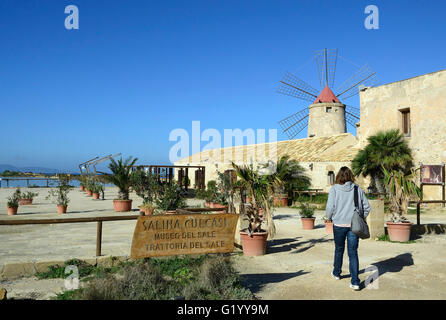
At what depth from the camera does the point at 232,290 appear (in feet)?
13.6

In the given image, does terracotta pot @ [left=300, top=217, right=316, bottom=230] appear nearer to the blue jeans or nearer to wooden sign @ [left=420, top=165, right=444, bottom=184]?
the blue jeans

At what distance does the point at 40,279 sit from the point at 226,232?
2793 millimetres

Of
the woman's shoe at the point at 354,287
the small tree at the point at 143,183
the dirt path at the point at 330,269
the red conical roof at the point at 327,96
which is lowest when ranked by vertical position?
the dirt path at the point at 330,269

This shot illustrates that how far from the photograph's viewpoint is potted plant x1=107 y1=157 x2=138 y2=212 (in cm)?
1451

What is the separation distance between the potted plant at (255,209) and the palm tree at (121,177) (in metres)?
8.28

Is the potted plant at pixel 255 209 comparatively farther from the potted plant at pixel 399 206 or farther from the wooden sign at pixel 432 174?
the wooden sign at pixel 432 174

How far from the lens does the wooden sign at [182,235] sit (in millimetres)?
4414

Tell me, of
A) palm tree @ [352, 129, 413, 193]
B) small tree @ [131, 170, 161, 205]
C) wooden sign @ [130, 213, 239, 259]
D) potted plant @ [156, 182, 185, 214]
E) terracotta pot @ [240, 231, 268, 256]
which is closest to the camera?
wooden sign @ [130, 213, 239, 259]

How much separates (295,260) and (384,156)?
1388 centimetres

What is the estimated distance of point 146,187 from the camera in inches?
655

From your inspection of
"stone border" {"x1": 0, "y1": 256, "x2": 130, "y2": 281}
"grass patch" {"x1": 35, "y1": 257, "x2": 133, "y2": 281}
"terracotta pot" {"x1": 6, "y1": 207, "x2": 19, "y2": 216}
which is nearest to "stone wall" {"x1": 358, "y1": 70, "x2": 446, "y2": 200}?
"grass patch" {"x1": 35, "y1": 257, "x2": 133, "y2": 281}

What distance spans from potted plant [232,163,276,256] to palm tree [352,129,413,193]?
12393mm

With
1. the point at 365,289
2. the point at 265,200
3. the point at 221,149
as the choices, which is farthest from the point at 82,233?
the point at 221,149

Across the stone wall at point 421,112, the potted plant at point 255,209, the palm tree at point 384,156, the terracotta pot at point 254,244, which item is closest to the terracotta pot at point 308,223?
the potted plant at point 255,209
